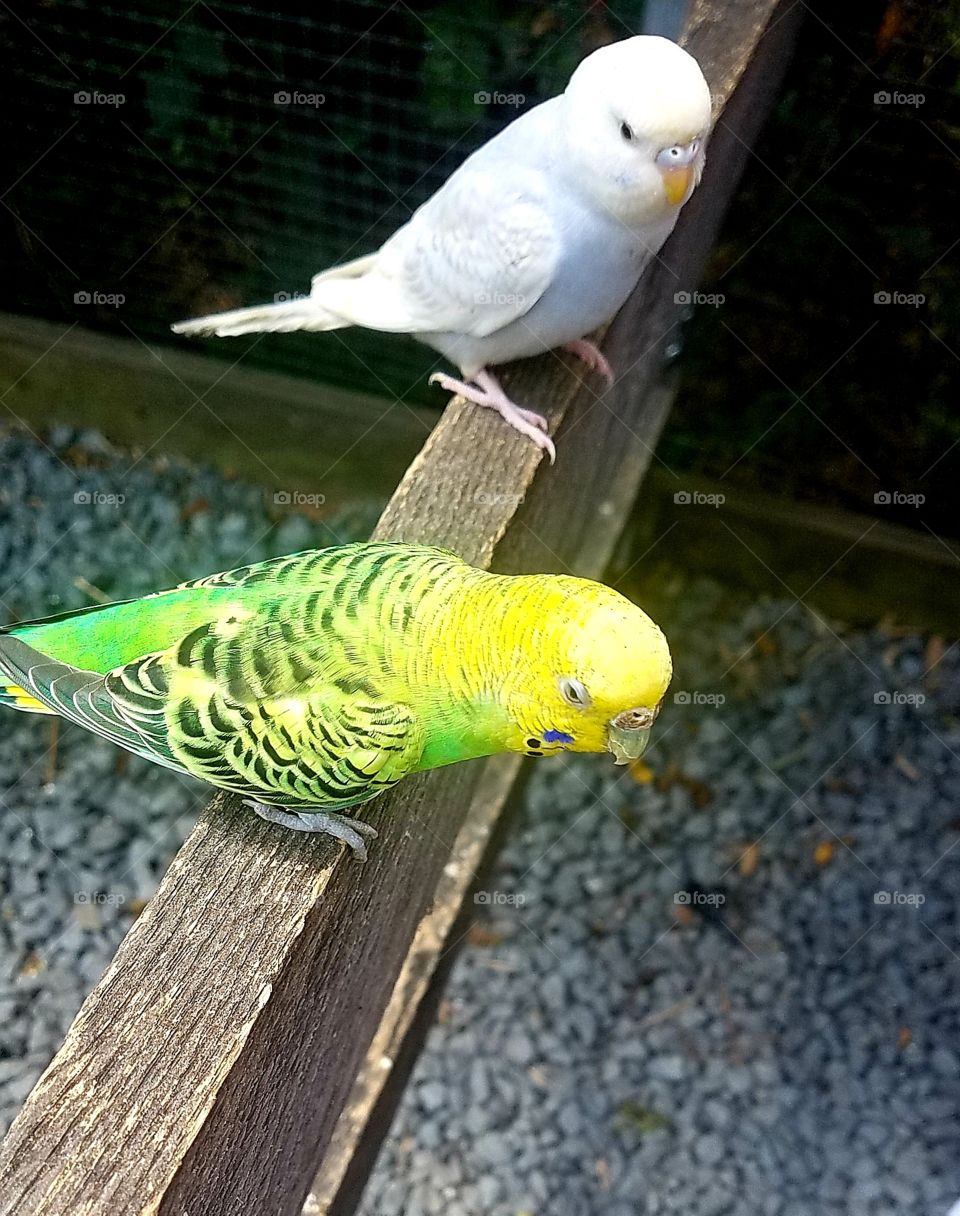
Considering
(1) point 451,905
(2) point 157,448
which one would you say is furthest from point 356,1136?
(2) point 157,448

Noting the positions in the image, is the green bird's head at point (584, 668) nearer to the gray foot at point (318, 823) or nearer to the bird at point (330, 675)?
the bird at point (330, 675)

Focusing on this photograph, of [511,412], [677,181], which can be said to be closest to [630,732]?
[511,412]

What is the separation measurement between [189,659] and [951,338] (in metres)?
2.67

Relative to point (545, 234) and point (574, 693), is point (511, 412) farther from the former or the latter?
point (574, 693)

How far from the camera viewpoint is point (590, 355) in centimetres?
203

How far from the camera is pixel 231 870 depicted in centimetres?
117

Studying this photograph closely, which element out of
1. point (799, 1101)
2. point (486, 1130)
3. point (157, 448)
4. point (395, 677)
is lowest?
point (799, 1101)

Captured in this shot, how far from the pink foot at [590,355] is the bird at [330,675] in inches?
30.1

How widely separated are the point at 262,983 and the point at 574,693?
44 cm

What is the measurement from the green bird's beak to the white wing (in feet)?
3.36

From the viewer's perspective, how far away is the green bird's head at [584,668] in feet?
3.47

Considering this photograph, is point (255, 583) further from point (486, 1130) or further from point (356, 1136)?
point (486, 1130)

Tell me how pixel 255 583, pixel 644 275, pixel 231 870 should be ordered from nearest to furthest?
pixel 231 870 < pixel 255 583 < pixel 644 275

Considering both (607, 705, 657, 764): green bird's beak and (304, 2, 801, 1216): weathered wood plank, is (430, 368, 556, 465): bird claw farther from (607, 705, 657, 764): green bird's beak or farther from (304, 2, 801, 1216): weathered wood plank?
(607, 705, 657, 764): green bird's beak
